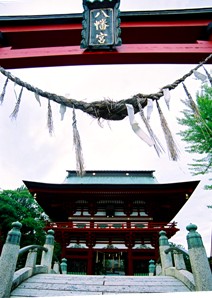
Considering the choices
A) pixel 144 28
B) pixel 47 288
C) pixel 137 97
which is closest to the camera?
pixel 137 97

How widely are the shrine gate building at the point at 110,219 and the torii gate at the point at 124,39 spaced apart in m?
8.74

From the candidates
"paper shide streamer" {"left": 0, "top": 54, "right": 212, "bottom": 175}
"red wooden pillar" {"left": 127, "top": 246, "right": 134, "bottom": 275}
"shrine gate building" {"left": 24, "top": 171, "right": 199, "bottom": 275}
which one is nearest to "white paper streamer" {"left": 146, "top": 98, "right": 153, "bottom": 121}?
"paper shide streamer" {"left": 0, "top": 54, "right": 212, "bottom": 175}

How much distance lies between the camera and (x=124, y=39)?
3551mm

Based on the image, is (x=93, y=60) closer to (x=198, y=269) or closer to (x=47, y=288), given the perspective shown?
(x=198, y=269)

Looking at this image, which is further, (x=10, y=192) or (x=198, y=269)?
(x=10, y=192)

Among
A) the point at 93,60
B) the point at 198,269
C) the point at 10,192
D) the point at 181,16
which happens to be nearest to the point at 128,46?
the point at 93,60

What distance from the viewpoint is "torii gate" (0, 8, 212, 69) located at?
3076mm

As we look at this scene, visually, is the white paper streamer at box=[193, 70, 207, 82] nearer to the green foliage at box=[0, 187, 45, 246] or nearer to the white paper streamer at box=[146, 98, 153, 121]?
the white paper streamer at box=[146, 98, 153, 121]

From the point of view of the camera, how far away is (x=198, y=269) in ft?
10.1

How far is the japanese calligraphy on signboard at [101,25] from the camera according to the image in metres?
3.01

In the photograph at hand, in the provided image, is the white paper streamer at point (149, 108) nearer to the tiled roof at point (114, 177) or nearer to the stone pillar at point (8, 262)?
the stone pillar at point (8, 262)

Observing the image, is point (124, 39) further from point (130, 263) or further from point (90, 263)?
point (90, 263)

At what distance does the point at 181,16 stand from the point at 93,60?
1.59 meters

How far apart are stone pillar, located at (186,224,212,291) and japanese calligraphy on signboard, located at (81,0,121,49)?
10.0ft
